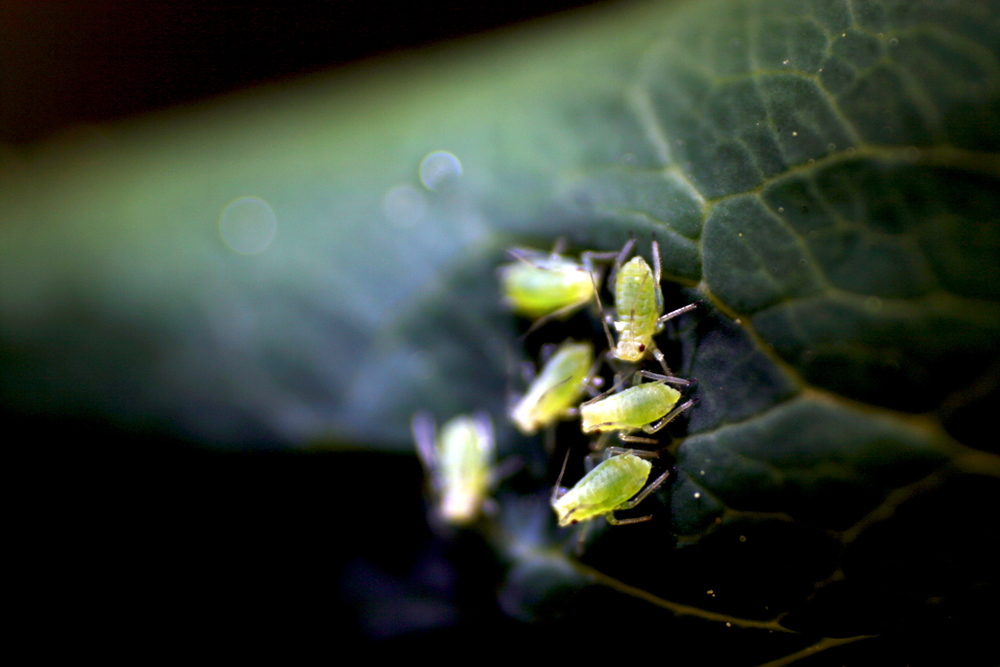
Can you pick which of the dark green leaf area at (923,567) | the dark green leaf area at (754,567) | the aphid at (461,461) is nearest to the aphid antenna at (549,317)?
the aphid at (461,461)

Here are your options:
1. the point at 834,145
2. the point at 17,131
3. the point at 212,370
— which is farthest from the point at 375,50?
the point at 834,145

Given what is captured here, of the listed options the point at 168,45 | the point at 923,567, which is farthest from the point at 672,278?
the point at 168,45

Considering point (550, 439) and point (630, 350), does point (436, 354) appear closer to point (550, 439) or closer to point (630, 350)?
point (550, 439)

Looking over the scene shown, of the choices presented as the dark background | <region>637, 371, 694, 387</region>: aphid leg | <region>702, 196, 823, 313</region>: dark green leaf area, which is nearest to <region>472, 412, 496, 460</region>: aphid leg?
<region>637, 371, 694, 387</region>: aphid leg

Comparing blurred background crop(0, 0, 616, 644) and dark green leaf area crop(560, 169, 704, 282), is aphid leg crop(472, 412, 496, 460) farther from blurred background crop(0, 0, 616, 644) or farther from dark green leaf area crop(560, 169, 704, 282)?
dark green leaf area crop(560, 169, 704, 282)

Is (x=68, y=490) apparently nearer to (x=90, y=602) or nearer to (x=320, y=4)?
(x=90, y=602)

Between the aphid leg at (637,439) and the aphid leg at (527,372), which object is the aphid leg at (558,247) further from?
the aphid leg at (637,439)
